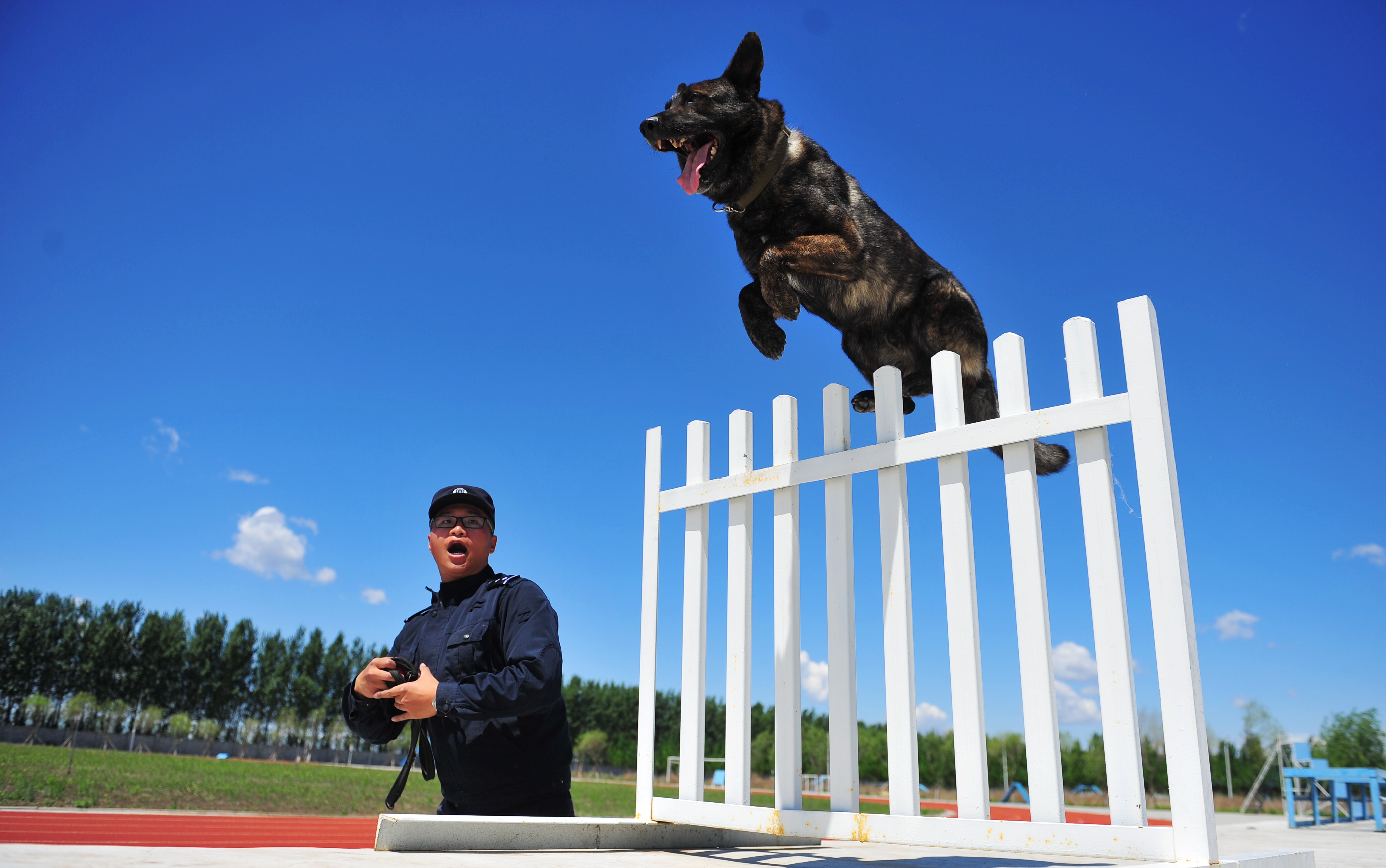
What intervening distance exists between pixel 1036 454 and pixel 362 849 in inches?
99.8

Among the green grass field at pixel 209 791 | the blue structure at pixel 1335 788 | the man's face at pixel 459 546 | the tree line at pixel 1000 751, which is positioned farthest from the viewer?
the tree line at pixel 1000 751

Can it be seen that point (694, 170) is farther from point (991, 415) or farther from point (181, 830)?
point (181, 830)

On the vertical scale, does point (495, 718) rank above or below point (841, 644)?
below

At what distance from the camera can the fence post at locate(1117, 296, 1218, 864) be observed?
1936 millimetres

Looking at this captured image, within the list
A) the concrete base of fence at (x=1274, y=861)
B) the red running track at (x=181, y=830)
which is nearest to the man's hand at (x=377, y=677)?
the concrete base of fence at (x=1274, y=861)

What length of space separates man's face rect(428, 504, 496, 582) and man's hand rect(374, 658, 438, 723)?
665mm

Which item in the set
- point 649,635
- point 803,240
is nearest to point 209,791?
point 649,635

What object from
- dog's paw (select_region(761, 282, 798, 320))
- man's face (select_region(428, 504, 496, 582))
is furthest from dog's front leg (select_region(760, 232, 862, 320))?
man's face (select_region(428, 504, 496, 582))

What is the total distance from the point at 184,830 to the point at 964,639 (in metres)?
7.22

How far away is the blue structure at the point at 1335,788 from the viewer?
12.2 meters

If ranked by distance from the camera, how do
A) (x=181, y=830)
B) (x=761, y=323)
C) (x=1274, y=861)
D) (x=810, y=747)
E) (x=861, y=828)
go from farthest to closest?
(x=810, y=747)
(x=181, y=830)
(x=761, y=323)
(x=861, y=828)
(x=1274, y=861)

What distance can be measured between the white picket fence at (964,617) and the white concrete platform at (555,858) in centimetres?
14

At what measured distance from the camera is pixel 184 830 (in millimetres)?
6625

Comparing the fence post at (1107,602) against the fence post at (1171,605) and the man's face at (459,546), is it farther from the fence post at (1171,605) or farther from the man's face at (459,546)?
the man's face at (459,546)
